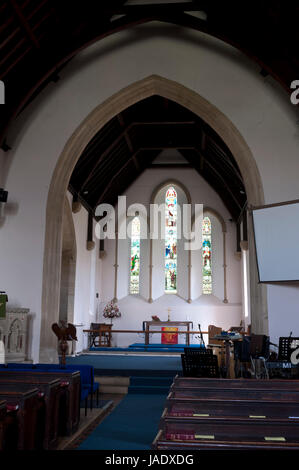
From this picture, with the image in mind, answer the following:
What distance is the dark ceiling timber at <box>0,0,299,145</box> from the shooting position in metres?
7.22

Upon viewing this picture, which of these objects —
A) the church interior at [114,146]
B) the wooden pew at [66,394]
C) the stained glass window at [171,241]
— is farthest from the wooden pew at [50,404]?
→ the stained glass window at [171,241]

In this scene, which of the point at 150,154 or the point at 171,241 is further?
the point at 171,241

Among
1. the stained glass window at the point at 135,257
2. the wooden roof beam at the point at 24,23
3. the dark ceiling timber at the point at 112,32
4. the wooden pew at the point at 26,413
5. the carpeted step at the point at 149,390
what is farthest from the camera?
the stained glass window at the point at 135,257

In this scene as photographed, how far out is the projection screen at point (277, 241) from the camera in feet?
24.8

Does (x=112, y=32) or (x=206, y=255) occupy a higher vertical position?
(x=112, y=32)

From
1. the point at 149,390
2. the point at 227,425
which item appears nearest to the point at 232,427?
the point at 227,425

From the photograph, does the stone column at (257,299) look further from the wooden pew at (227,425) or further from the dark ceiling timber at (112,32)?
the wooden pew at (227,425)

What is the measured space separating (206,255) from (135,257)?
2.40 metres

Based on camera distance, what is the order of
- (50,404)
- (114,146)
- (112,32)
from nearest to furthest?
(50,404) < (112,32) < (114,146)

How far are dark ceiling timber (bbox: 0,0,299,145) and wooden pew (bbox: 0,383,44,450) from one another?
553 centimetres

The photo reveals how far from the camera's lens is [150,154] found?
49.5ft

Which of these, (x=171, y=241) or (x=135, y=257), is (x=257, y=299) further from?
(x=135, y=257)

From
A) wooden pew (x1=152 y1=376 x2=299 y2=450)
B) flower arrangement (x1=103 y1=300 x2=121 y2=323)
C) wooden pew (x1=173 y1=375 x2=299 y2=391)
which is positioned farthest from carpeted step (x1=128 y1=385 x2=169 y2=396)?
flower arrangement (x1=103 y1=300 x2=121 y2=323)

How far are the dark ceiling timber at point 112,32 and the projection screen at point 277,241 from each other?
83.6 inches
